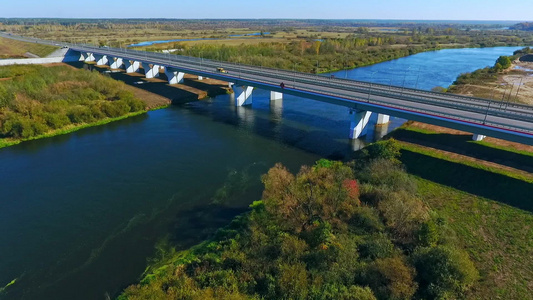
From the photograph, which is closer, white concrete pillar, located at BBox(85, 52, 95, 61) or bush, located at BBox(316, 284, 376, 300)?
bush, located at BBox(316, 284, 376, 300)

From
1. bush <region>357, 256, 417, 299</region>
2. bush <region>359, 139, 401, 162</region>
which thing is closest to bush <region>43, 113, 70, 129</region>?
bush <region>359, 139, 401, 162</region>

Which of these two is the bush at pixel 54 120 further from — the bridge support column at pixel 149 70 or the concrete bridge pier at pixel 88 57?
the concrete bridge pier at pixel 88 57

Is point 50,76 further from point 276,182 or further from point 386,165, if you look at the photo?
point 386,165

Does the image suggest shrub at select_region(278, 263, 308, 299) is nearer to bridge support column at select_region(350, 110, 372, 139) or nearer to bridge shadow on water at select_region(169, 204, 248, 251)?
bridge shadow on water at select_region(169, 204, 248, 251)

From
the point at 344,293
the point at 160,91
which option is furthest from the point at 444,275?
the point at 160,91

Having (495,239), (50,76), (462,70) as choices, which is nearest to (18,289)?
(495,239)

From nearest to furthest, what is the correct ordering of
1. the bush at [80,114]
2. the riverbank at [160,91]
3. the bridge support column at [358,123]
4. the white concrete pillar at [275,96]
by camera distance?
the bridge support column at [358,123]
the bush at [80,114]
the riverbank at [160,91]
the white concrete pillar at [275,96]

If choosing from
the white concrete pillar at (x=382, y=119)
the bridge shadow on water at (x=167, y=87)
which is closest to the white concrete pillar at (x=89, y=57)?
the bridge shadow on water at (x=167, y=87)
